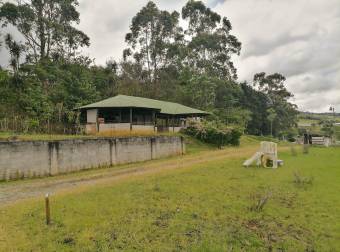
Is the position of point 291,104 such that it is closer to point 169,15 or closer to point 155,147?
point 169,15

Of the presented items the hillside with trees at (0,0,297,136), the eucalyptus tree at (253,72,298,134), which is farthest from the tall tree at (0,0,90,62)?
the eucalyptus tree at (253,72,298,134)

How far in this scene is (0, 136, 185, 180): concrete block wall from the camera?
1551 centimetres

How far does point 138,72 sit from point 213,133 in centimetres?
2644

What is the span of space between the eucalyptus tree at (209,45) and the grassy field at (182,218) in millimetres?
43974

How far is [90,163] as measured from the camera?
19.1 meters

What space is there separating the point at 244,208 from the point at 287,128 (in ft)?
217

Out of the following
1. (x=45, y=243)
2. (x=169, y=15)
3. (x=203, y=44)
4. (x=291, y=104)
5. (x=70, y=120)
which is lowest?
(x=45, y=243)

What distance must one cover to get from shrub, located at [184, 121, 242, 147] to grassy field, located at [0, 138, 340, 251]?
794 inches

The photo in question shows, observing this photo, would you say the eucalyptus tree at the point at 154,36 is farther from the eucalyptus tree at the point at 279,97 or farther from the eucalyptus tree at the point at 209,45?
the eucalyptus tree at the point at 279,97

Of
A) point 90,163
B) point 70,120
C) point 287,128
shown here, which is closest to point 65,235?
point 90,163

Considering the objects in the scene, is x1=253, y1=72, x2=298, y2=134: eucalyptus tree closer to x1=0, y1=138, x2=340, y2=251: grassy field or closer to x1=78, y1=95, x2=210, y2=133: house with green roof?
x1=78, y1=95, x2=210, y2=133: house with green roof

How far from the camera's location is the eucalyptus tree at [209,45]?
53.7 m

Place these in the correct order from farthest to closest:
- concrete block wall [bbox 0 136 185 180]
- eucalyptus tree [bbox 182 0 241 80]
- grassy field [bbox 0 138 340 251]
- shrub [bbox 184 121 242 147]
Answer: eucalyptus tree [bbox 182 0 241 80] < shrub [bbox 184 121 242 147] < concrete block wall [bbox 0 136 185 180] < grassy field [bbox 0 138 340 251]

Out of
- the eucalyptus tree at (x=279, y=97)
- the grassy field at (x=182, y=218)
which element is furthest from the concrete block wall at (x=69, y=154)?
the eucalyptus tree at (x=279, y=97)
